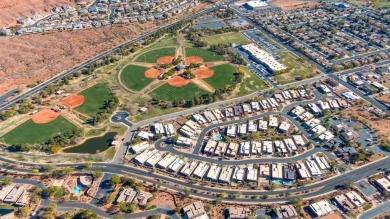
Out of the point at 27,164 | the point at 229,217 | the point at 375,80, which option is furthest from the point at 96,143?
the point at 375,80

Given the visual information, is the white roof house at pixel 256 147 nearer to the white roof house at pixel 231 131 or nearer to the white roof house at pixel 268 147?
the white roof house at pixel 268 147

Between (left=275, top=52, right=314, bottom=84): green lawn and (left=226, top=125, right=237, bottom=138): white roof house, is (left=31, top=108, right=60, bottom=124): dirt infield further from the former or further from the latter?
(left=275, top=52, right=314, bottom=84): green lawn

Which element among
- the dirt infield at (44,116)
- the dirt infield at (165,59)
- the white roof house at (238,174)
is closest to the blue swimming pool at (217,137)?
the white roof house at (238,174)

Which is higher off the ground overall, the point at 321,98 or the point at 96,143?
the point at 96,143

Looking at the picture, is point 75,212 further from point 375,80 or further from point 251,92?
point 375,80

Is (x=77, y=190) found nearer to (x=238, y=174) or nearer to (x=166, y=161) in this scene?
(x=166, y=161)

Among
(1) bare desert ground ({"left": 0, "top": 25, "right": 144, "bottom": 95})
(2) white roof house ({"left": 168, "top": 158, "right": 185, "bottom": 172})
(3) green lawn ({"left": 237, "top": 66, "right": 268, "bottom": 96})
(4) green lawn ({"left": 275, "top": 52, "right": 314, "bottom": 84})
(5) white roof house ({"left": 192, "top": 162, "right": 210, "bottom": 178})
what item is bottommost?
(4) green lawn ({"left": 275, "top": 52, "right": 314, "bottom": 84})

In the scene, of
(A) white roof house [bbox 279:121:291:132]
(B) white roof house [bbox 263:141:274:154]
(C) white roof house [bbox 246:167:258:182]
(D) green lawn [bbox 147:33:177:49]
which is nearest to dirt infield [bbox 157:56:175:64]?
(D) green lawn [bbox 147:33:177:49]
